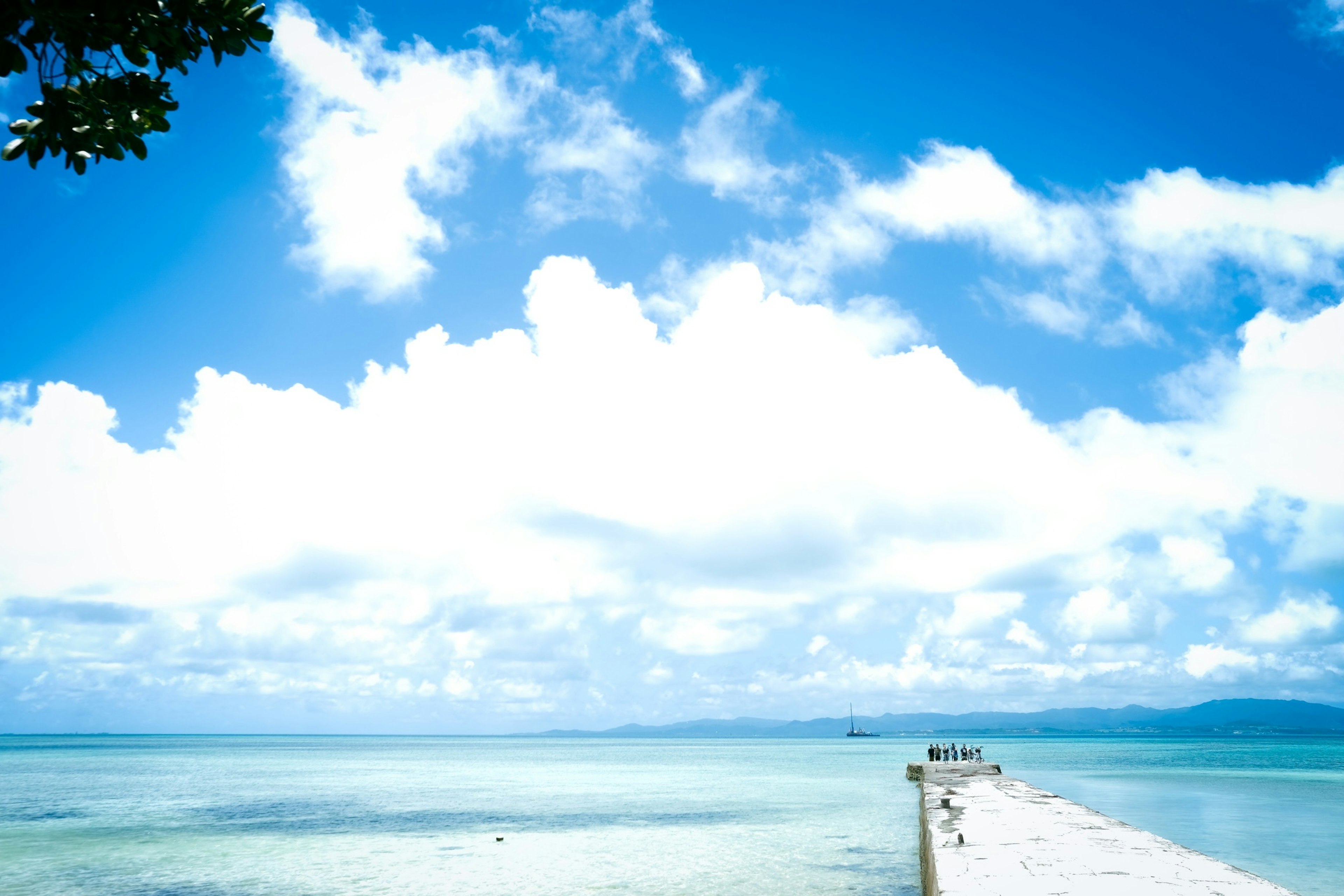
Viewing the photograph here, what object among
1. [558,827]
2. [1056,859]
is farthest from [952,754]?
[1056,859]

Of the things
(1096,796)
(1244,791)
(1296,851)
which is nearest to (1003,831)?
(1296,851)

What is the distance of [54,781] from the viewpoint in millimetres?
63906

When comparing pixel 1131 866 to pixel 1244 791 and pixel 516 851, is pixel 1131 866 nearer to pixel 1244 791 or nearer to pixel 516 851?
pixel 516 851

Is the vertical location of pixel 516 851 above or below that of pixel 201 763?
above

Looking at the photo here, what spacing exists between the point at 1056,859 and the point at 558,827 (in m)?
22.5

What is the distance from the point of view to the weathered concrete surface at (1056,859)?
13.4 m

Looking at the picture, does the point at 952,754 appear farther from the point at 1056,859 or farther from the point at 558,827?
the point at 1056,859

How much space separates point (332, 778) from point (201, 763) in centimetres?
4118

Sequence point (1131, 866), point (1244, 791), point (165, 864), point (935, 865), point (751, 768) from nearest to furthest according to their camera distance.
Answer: point (1131, 866), point (935, 865), point (165, 864), point (1244, 791), point (751, 768)

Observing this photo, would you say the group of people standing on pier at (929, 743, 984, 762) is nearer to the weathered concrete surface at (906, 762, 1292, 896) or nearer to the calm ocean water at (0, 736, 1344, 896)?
the calm ocean water at (0, 736, 1344, 896)

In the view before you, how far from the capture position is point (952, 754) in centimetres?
7312

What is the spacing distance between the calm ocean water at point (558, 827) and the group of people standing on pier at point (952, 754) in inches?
124

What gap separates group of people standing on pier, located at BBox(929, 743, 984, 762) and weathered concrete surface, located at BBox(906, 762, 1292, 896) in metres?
41.7

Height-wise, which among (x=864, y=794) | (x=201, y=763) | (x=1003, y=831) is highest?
(x=1003, y=831)
